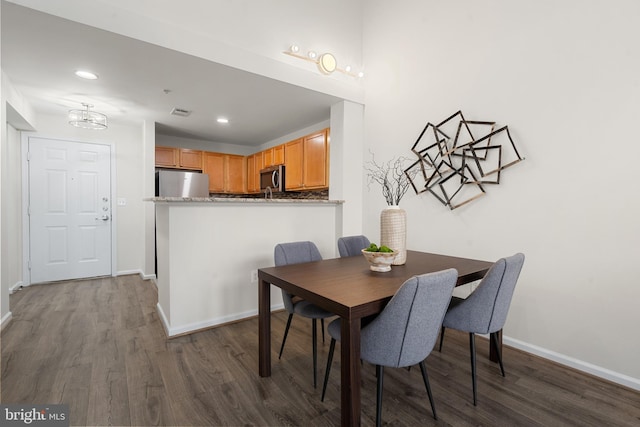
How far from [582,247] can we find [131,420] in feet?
9.45

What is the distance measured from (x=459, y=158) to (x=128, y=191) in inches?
180

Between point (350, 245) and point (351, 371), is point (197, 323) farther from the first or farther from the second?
point (351, 371)

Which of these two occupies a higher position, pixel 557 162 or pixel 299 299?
pixel 557 162

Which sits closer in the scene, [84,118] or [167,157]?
[84,118]

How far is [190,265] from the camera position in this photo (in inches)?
105

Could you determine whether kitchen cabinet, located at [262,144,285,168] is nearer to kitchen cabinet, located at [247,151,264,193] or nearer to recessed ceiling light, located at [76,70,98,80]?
kitchen cabinet, located at [247,151,264,193]

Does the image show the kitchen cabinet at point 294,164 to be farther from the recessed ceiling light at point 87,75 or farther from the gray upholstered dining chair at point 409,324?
the gray upholstered dining chair at point 409,324

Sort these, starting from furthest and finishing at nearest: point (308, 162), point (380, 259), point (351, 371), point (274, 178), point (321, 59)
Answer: point (274, 178)
point (308, 162)
point (321, 59)
point (380, 259)
point (351, 371)

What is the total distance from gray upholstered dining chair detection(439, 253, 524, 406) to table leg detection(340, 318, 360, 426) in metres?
0.81

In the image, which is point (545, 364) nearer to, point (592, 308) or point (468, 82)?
point (592, 308)

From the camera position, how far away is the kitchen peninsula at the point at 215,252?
2.59 meters

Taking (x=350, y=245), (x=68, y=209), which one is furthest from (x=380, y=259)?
(x=68, y=209)

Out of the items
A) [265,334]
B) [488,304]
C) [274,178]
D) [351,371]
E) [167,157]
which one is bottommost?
[265,334]

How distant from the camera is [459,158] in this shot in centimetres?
269
